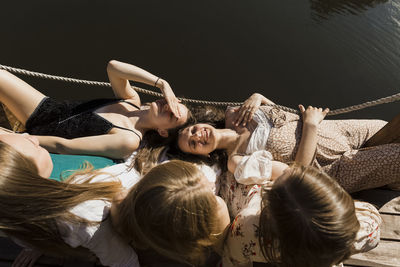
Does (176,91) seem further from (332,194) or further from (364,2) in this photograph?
(364,2)

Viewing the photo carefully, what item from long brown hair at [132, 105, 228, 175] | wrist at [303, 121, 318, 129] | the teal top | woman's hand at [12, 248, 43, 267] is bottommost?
woman's hand at [12, 248, 43, 267]

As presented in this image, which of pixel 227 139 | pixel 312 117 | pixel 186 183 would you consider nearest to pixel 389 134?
pixel 312 117

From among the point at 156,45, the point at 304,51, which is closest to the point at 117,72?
the point at 156,45

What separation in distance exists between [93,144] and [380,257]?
2.15 m

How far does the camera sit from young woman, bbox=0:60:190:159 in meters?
2.23

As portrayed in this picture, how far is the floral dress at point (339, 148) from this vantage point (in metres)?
2.08

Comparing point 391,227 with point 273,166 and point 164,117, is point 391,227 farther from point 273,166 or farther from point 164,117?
point 164,117

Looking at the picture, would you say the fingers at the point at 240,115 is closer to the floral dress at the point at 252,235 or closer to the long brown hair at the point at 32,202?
the floral dress at the point at 252,235

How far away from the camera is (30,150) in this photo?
167 cm

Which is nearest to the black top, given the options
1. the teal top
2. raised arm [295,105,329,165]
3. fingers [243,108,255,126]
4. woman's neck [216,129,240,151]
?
the teal top

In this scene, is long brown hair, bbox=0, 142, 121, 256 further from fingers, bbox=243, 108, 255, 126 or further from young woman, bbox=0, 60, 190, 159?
fingers, bbox=243, 108, 255, 126

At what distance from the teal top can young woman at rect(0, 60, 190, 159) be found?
52mm

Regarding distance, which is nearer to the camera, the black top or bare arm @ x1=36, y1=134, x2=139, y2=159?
bare arm @ x1=36, y1=134, x2=139, y2=159

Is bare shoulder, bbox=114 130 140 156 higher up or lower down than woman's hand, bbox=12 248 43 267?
higher up
